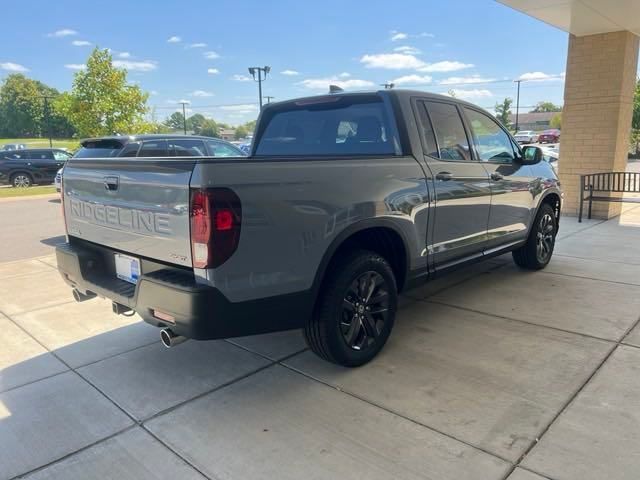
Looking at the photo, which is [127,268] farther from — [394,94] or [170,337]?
[394,94]

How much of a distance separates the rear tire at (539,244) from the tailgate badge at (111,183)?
4357 mm

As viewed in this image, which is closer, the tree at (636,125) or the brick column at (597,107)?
the brick column at (597,107)

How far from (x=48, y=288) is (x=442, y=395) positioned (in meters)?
4.59

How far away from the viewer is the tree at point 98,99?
22938mm

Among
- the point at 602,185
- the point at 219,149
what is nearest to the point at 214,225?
the point at 219,149

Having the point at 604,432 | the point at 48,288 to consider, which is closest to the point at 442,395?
the point at 604,432

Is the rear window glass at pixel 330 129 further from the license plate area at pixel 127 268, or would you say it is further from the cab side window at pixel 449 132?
the license plate area at pixel 127 268

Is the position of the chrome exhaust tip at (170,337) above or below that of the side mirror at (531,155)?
below

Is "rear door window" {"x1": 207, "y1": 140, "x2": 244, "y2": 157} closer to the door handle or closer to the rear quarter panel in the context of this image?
the door handle

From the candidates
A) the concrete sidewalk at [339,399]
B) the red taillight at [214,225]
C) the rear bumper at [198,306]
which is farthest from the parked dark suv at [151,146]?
the red taillight at [214,225]

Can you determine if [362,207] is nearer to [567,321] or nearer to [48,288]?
[567,321]

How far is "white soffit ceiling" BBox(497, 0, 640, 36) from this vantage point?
743cm

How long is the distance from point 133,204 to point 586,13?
809 cm

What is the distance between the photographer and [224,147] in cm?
1116
